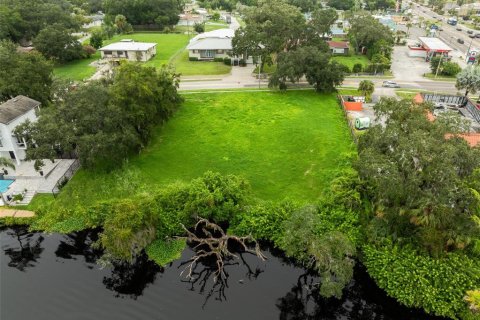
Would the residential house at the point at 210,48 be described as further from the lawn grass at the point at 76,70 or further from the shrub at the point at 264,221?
the shrub at the point at 264,221

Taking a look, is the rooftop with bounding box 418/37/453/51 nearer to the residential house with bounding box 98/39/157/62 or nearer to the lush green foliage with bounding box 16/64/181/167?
the residential house with bounding box 98/39/157/62

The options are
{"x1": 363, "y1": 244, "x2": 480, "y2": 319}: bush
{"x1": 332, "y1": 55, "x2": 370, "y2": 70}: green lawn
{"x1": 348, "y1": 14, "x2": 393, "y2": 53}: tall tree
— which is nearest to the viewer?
{"x1": 363, "y1": 244, "x2": 480, "y2": 319}: bush

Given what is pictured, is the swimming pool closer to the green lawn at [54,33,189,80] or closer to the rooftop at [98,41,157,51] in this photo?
the green lawn at [54,33,189,80]

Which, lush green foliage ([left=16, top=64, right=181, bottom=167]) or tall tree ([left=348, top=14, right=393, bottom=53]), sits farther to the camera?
tall tree ([left=348, top=14, right=393, bottom=53])

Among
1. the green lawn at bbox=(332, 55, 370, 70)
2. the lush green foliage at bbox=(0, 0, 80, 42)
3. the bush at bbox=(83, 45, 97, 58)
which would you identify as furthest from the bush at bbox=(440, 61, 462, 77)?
the lush green foliage at bbox=(0, 0, 80, 42)

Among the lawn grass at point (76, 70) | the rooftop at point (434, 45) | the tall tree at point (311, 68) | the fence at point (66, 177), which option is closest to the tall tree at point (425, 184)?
the tall tree at point (311, 68)

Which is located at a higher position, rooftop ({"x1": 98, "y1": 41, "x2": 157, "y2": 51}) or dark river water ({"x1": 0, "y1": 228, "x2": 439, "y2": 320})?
rooftop ({"x1": 98, "y1": 41, "x2": 157, "y2": 51})

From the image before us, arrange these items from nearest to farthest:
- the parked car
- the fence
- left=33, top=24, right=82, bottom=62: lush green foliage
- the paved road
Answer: the fence
the parked car
left=33, top=24, right=82, bottom=62: lush green foliage
the paved road

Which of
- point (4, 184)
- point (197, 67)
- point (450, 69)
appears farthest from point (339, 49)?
point (4, 184)

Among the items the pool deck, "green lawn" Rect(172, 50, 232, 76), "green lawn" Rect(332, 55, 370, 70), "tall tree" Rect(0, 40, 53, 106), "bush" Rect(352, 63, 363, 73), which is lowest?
the pool deck
